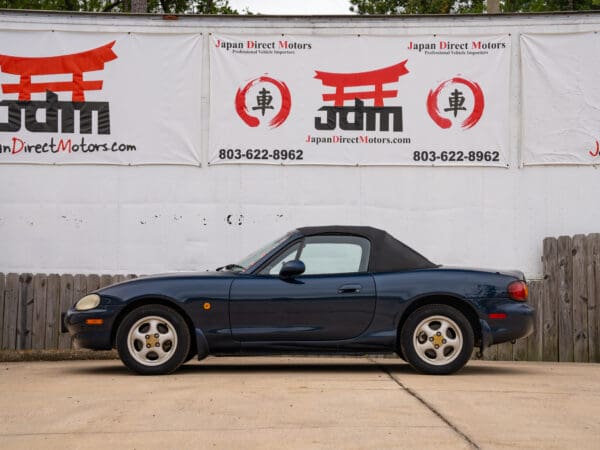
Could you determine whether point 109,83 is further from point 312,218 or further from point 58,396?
point 58,396

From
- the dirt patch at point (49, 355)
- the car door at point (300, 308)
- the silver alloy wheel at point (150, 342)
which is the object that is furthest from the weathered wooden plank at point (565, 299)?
the silver alloy wheel at point (150, 342)

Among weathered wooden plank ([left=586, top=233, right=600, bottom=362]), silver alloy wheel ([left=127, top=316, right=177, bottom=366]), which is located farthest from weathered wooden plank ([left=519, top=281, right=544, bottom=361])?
silver alloy wheel ([left=127, top=316, right=177, bottom=366])

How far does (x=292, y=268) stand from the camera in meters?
10.1

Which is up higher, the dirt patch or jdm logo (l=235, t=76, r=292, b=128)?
jdm logo (l=235, t=76, r=292, b=128)

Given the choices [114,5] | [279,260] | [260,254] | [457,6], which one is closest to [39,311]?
[260,254]

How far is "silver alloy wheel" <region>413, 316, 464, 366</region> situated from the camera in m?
10.1

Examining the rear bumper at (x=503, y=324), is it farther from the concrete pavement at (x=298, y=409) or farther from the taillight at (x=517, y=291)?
the concrete pavement at (x=298, y=409)

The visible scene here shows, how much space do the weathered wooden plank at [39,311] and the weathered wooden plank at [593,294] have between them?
263 inches

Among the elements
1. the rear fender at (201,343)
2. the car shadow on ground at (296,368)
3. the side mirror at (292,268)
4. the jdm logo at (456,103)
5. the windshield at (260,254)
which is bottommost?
the car shadow on ground at (296,368)

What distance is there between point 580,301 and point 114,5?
27.5 metres

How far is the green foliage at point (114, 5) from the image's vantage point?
36938 mm

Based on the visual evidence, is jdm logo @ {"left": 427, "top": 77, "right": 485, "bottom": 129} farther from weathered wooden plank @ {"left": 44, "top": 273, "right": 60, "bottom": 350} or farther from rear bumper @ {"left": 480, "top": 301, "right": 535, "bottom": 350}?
weathered wooden plank @ {"left": 44, "top": 273, "right": 60, "bottom": 350}

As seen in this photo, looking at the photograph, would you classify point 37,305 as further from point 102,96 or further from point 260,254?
point 260,254

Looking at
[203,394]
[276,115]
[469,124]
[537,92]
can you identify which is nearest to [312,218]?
[276,115]
